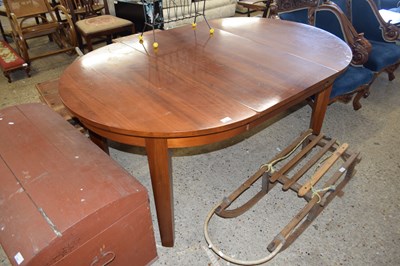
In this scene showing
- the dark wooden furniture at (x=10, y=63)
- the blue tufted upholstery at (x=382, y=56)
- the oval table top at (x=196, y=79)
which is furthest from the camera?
the dark wooden furniture at (x=10, y=63)

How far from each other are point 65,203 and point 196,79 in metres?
0.72

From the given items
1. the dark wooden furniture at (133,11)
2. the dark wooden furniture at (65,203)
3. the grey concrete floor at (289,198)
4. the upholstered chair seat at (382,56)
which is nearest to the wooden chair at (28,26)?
the dark wooden furniture at (133,11)

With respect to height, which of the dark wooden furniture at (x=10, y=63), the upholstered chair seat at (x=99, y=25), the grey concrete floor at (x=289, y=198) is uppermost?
the upholstered chair seat at (x=99, y=25)

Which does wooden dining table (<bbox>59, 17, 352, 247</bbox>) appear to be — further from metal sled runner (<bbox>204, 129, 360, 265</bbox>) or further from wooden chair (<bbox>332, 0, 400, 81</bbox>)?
wooden chair (<bbox>332, 0, 400, 81</bbox>)

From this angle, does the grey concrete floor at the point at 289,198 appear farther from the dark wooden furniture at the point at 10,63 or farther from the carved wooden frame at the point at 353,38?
the dark wooden furniture at the point at 10,63

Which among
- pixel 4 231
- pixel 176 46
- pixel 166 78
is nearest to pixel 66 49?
pixel 176 46

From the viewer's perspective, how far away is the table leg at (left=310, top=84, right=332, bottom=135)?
5.69ft

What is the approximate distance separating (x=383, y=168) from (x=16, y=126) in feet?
6.76

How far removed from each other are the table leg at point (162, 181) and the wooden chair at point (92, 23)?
2.36 meters

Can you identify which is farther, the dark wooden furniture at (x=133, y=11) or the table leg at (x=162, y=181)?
the dark wooden furniture at (x=133, y=11)

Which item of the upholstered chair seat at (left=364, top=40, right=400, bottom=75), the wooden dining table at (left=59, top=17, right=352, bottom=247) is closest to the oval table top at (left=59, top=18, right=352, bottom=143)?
the wooden dining table at (left=59, top=17, right=352, bottom=247)

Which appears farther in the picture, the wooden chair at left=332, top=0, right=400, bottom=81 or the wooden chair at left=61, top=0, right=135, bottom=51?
the wooden chair at left=61, top=0, right=135, bottom=51

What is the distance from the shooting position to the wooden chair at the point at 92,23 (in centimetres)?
308

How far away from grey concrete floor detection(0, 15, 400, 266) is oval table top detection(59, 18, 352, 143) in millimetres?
700
